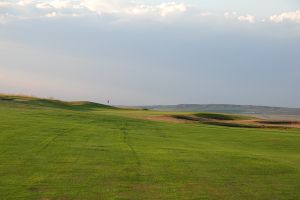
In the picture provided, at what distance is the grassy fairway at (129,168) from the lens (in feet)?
38.6

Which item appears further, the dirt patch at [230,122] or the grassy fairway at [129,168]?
the dirt patch at [230,122]

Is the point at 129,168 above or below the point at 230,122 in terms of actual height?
below

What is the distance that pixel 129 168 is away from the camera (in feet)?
47.7

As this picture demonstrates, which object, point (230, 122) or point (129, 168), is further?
point (230, 122)

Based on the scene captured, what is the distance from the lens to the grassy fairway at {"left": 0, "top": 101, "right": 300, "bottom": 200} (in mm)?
11773

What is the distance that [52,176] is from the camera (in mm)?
12812

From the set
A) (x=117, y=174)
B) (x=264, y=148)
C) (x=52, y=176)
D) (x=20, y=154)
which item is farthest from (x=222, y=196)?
(x=264, y=148)

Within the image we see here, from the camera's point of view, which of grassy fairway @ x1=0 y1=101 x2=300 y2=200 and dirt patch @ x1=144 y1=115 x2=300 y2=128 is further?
dirt patch @ x1=144 y1=115 x2=300 y2=128

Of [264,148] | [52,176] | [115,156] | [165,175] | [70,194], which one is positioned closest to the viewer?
[70,194]

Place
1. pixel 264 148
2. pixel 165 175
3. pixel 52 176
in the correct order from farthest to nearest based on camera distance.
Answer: pixel 264 148 < pixel 165 175 < pixel 52 176

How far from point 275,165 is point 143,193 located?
270 inches

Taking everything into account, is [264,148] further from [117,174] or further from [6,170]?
[6,170]

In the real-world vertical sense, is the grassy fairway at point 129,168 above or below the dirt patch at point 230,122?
below

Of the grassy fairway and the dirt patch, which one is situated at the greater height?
→ the dirt patch
